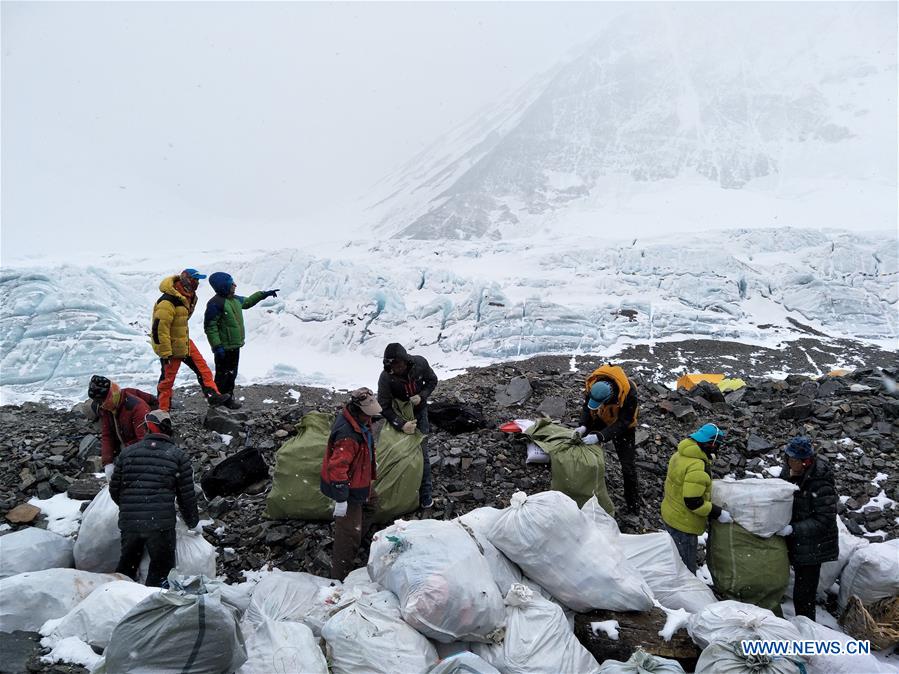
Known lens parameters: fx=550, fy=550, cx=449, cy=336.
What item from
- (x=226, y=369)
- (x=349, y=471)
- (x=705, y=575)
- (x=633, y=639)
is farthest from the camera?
(x=226, y=369)

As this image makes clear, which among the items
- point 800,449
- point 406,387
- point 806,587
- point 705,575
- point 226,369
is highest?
point 406,387

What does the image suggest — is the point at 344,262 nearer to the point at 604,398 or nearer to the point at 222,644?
the point at 604,398

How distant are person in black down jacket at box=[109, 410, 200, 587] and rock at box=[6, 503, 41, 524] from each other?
150 centimetres

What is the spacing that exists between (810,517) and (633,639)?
147 centimetres

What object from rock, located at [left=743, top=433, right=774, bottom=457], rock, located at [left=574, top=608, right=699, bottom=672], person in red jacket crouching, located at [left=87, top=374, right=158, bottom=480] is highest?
person in red jacket crouching, located at [left=87, top=374, right=158, bottom=480]

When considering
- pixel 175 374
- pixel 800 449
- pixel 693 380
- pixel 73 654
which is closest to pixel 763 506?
pixel 800 449

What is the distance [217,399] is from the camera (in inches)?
236

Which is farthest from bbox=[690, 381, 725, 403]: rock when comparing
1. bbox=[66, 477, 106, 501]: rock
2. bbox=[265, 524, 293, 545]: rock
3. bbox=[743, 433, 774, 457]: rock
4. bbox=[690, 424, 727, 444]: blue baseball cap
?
bbox=[66, 477, 106, 501]: rock

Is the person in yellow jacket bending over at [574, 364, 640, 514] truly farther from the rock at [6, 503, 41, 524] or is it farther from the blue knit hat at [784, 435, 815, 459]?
the rock at [6, 503, 41, 524]

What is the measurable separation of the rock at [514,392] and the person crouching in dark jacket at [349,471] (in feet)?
11.2

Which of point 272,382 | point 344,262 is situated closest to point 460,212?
point 344,262

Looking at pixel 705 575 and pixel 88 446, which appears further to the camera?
pixel 88 446

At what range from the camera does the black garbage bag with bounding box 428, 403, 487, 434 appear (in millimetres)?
5594

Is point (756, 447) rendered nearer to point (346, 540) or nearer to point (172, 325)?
point (346, 540)
